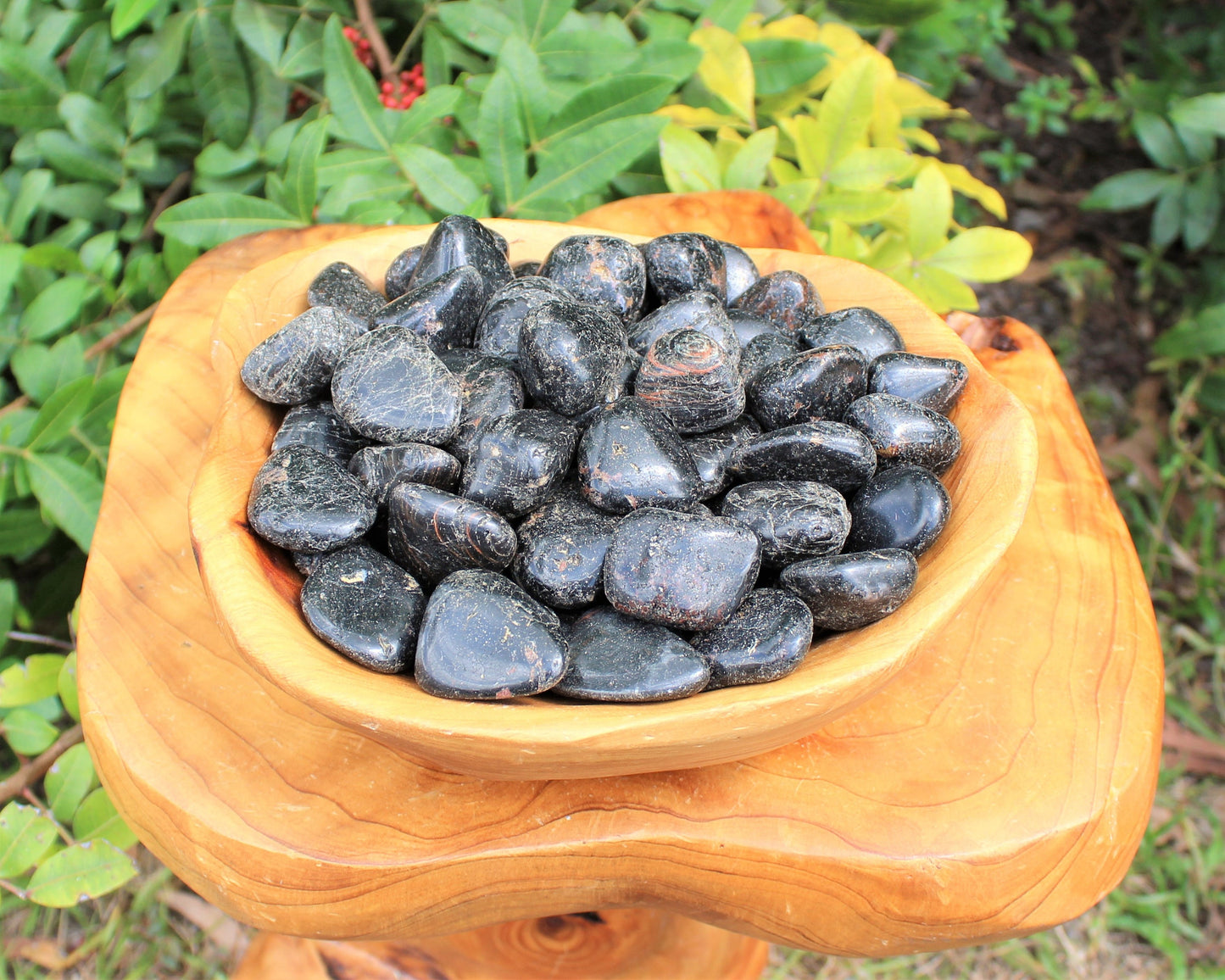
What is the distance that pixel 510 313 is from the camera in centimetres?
105

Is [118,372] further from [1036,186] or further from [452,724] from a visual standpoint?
[1036,186]

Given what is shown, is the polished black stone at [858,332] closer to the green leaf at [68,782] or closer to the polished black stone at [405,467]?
the polished black stone at [405,467]

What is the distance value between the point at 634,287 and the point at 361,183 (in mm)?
509

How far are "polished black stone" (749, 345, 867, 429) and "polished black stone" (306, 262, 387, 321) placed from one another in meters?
0.47

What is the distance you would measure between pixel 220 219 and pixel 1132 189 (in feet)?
6.00

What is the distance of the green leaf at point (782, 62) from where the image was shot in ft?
4.99

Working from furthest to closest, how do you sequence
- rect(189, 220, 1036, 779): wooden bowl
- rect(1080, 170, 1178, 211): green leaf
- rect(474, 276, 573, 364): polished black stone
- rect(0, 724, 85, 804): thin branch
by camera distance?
1. rect(1080, 170, 1178, 211): green leaf
2. rect(0, 724, 85, 804): thin branch
3. rect(474, 276, 573, 364): polished black stone
4. rect(189, 220, 1036, 779): wooden bowl

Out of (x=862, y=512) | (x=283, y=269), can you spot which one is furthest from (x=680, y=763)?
(x=283, y=269)

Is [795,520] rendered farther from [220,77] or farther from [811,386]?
[220,77]

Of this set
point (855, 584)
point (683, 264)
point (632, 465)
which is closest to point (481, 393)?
point (632, 465)

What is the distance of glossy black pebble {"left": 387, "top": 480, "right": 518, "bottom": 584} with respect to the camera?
0.85 meters

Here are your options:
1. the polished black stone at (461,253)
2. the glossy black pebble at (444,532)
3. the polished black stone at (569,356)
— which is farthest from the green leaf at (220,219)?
the glossy black pebble at (444,532)

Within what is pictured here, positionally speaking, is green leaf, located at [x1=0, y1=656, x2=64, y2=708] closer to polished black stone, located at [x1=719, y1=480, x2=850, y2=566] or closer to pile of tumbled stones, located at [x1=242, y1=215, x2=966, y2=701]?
pile of tumbled stones, located at [x1=242, y1=215, x2=966, y2=701]

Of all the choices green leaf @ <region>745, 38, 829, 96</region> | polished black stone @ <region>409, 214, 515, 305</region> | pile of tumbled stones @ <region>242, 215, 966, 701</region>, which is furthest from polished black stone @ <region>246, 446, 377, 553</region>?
green leaf @ <region>745, 38, 829, 96</region>
